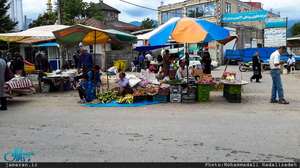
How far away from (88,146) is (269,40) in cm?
2871

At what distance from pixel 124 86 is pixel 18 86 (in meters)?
4.23

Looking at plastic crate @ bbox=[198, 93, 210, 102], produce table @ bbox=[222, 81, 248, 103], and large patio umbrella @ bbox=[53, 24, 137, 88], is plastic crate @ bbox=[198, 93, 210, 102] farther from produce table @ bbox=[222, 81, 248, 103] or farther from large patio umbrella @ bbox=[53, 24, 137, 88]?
large patio umbrella @ bbox=[53, 24, 137, 88]

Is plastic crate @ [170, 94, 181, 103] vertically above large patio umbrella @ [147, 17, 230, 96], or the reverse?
large patio umbrella @ [147, 17, 230, 96]

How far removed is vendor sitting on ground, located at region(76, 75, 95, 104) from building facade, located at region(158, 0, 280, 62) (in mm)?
26420

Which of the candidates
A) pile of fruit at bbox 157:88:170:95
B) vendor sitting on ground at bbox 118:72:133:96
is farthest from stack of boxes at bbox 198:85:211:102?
vendor sitting on ground at bbox 118:72:133:96

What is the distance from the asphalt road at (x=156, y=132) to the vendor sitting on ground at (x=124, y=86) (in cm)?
171

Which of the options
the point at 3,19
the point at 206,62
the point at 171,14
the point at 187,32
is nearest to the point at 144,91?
the point at 187,32

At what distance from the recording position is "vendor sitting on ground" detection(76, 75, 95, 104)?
355 inches

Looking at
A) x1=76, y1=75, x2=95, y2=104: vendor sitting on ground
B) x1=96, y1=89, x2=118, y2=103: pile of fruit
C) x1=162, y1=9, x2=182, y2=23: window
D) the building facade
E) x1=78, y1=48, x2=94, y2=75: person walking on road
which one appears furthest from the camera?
x1=162, y1=9, x2=182, y2=23: window

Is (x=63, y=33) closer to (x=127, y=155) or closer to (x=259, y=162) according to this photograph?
(x=127, y=155)

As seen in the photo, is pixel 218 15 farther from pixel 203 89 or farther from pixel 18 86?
pixel 18 86

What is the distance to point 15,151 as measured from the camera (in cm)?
428

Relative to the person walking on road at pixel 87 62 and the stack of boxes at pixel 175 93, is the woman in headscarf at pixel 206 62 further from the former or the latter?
the person walking on road at pixel 87 62

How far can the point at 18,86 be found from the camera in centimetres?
971
